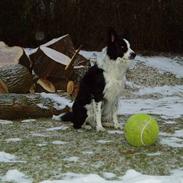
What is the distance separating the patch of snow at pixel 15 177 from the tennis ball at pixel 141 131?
1.57 m

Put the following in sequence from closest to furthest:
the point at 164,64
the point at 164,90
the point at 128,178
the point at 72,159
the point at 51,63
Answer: the point at 128,178 < the point at 72,159 < the point at 51,63 < the point at 164,90 < the point at 164,64

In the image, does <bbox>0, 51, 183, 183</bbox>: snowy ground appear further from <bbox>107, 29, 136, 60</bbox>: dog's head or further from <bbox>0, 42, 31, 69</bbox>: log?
<bbox>0, 42, 31, 69</bbox>: log

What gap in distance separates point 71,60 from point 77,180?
5936 mm

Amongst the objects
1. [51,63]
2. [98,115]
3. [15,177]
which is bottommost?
[15,177]

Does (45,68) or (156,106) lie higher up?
(45,68)

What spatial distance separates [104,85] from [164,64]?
25.8 feet

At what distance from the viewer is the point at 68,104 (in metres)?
8.92

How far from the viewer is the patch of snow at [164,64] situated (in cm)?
1398

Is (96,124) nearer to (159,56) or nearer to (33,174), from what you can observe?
(33,174)

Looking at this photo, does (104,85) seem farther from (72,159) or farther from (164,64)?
(164,64)

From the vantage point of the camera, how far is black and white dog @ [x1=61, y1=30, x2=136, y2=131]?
6977 mm

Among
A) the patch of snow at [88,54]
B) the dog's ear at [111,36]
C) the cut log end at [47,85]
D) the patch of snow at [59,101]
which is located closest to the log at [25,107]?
the patch of snow at [59,101]

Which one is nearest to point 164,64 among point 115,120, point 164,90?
A: point 164,90

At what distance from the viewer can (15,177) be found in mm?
4832
